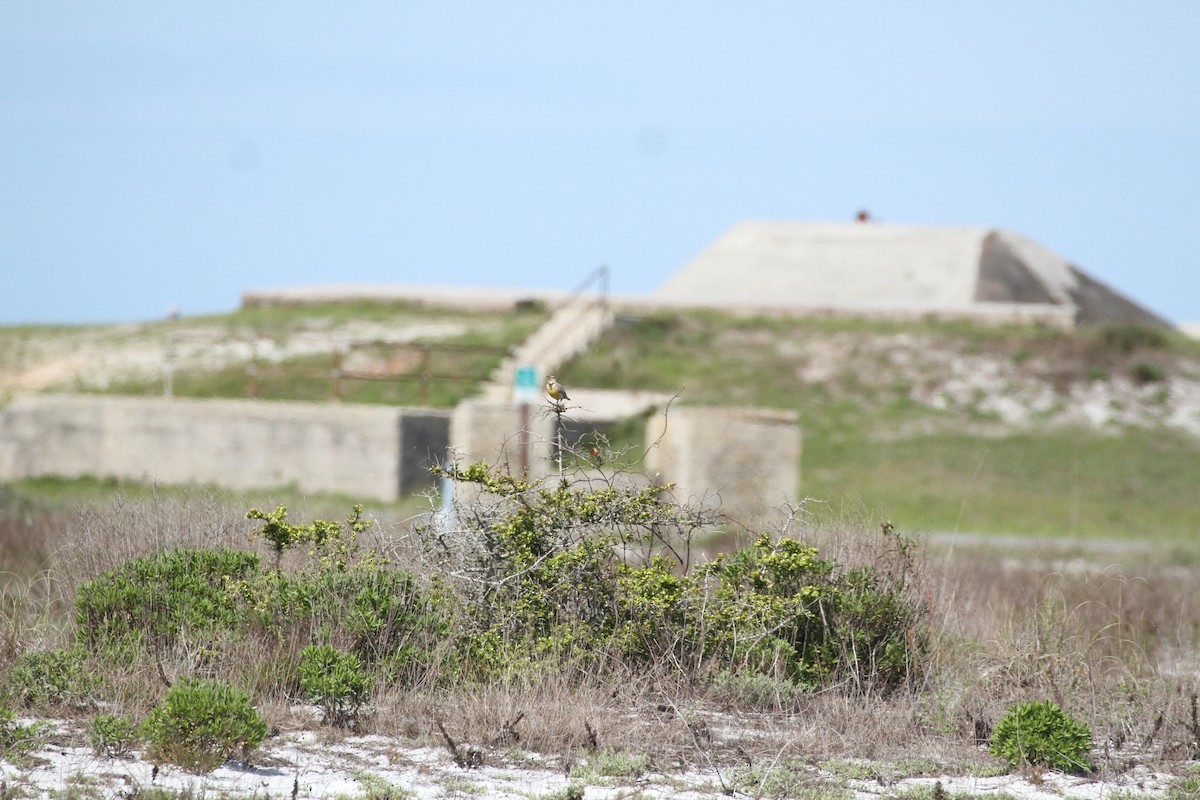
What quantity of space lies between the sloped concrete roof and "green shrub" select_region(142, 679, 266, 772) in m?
29.8

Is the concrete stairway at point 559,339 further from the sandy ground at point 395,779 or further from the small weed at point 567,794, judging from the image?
the small weed at point 567,794

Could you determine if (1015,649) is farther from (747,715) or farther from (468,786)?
(468,786)

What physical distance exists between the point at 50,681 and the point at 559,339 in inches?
923

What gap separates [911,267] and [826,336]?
33.0ft

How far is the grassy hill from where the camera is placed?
24281 mm

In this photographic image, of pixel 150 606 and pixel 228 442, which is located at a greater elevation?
pixel 228 442

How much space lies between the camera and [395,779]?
6.22 m

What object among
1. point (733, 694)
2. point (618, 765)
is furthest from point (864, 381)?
point (618, 765)

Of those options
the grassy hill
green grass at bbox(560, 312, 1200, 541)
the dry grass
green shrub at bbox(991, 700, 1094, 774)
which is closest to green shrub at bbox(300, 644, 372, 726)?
the dry grass

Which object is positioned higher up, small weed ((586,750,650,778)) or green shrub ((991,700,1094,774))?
green shrub ((991,700,1094,774))

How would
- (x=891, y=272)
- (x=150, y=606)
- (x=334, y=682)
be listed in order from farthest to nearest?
(x=891, y=272), (x=150, y=606), (x=334, y=682)

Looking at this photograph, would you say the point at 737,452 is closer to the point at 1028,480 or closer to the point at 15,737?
the point at 1028,480

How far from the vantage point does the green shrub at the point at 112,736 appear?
6.31 metres

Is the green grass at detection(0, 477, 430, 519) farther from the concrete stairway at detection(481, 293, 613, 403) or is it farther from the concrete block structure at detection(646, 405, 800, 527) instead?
the concrete stairway at detection(481, 293, 613, 403)
